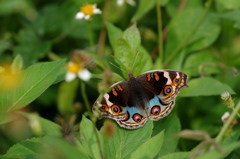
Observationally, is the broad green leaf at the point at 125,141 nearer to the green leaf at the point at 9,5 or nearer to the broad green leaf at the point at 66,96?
the broad green leaf at the point at 66,96

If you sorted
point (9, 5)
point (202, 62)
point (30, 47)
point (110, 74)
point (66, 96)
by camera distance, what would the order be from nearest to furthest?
point (110, 74), point (202, 62), point (66, 96), point (30, 47), point (9, 5)

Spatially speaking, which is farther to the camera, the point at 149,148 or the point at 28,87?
the point at 28,87

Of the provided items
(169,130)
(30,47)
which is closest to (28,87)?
(169,130)

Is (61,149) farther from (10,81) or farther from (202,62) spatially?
(202,62)

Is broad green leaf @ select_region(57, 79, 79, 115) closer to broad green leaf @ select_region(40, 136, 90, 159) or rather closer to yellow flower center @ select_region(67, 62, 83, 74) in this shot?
yellow flower center @ select_region(67, 62, 83, 74)

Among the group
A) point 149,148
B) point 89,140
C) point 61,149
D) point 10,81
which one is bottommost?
point 149,148

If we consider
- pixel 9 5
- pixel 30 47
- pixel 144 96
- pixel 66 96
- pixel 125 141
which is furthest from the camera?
pixel 9 5

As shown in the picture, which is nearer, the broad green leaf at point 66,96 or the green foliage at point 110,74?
the green foliage at point 110,74

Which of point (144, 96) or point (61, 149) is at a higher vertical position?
point (61, 149)

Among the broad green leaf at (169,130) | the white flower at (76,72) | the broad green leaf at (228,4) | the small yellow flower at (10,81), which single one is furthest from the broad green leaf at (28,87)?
the broad green leaf at (228,4)

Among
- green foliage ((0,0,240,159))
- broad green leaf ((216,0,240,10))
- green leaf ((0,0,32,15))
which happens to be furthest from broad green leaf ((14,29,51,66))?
broad green leaf ((216,0,240,10))
